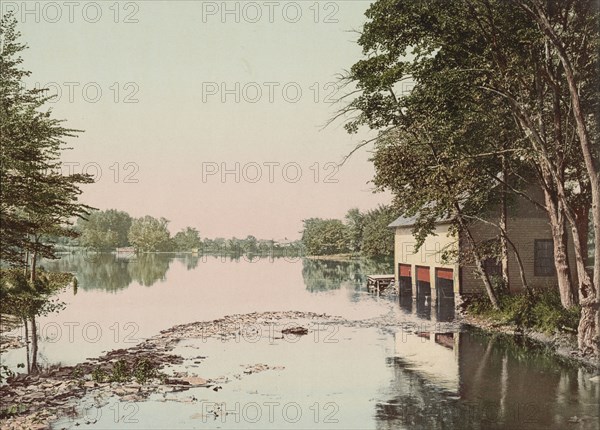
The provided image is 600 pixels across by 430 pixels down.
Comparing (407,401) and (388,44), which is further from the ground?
(388,44)

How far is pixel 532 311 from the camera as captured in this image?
1070 inches

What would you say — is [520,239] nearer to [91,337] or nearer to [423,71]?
[423,71]

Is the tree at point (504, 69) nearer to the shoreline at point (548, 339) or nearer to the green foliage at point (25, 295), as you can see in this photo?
the shoreline at point (548, 339)

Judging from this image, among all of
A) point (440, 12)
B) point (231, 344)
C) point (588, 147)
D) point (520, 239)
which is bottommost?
point (231, 344)

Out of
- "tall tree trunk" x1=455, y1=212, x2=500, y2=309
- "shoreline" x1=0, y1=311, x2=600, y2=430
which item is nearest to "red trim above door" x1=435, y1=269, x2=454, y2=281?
"tall tree trunk" x1=455, y1=212, x2=500, y2=309

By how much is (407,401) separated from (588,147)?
1112cm

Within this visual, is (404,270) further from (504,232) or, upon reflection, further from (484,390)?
(484,390)

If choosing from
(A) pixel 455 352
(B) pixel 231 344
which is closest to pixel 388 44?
(A) pixel 455 352

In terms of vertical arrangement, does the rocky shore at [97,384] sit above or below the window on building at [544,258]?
below

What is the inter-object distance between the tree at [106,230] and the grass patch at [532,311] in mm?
133158

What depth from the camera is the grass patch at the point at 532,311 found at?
23.5 meters

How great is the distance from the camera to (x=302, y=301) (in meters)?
44.1

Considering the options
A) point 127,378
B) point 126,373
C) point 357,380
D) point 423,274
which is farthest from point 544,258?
point 127,378

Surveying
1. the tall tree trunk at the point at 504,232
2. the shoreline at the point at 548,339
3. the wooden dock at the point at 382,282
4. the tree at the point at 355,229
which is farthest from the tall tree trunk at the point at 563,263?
the tree at the point at 355,229
